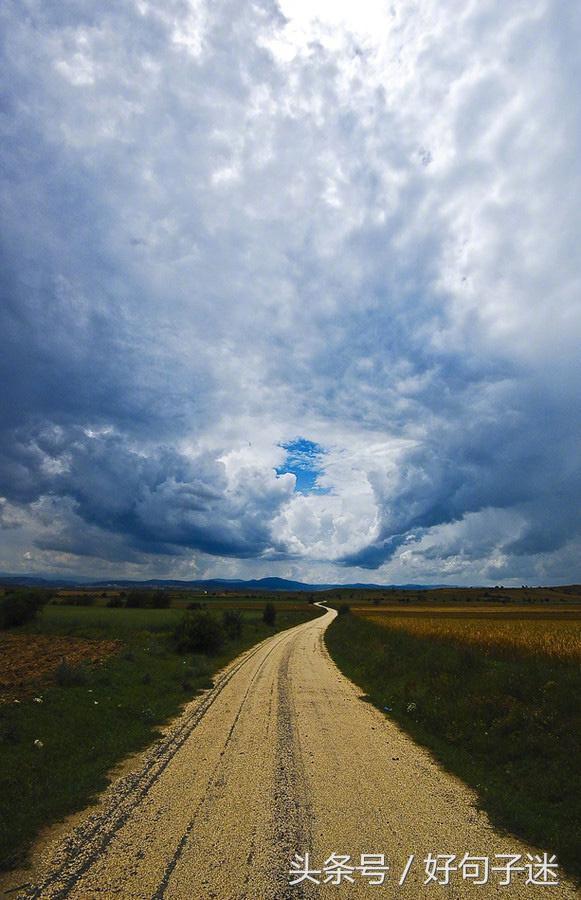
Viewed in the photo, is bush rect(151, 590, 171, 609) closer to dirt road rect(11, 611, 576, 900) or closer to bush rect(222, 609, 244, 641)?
bush rect(222, 609, 244, 641)

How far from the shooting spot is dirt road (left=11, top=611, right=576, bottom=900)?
18.8 feet

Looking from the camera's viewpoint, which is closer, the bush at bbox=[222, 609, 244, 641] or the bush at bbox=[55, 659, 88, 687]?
the bush at bbox=[55, 659, 88, 687]

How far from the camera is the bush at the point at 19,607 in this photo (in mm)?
49688

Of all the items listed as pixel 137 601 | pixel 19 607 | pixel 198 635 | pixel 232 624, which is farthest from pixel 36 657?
pixel 137 601

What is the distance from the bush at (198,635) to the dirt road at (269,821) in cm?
1845

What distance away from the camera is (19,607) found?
50.5 m

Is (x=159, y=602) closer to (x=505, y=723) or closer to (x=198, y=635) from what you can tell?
(x=198, y=635)

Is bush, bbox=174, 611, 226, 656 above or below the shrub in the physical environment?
above

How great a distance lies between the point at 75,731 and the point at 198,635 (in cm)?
1930

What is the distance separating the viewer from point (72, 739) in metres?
12.1

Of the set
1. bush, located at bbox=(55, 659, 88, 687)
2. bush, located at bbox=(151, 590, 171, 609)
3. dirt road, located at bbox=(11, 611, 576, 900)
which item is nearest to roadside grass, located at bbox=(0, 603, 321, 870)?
bush, located at bbox=(55, 659, 88, 687)

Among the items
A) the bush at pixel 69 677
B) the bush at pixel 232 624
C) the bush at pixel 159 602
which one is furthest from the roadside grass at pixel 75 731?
A: the bush at pixel 159 602

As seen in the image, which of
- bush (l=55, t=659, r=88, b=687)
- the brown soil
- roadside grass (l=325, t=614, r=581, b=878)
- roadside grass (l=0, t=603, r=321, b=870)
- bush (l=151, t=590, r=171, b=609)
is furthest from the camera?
bush (l=151, t=590, r=171, b=609)

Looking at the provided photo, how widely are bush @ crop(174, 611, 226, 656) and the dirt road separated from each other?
18.5m
